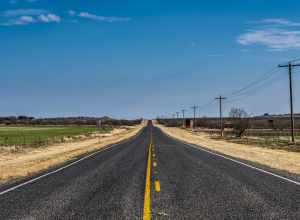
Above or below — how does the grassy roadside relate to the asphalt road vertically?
below

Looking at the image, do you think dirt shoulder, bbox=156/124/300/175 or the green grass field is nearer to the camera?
dirt shoulder, bbox=156/124/300/175

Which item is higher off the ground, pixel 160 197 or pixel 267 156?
pixel 160 197

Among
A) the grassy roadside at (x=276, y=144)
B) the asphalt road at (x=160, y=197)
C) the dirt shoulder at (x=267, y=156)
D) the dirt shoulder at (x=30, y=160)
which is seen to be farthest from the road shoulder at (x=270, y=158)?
the dirt shoulder at (x=30, y=160)

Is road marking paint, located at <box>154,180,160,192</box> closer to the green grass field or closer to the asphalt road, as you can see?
the asphalt road

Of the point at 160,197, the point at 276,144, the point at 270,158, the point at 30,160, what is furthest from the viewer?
the point at 276,144

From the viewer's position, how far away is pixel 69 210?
26.8ft

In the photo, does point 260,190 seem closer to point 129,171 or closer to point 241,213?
point 241,213

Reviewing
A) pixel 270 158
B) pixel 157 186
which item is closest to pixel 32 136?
pixel 270 158

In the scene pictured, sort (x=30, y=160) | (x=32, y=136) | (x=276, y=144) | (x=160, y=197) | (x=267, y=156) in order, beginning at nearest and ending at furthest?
(x=160, y=197) < (x=30, y=160) < (x=267, y=156) < (x=276, y=144) < (x=32, y=136)

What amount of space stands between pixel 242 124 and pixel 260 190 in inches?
2028

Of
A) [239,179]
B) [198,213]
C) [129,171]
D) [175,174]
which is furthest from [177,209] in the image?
[129,171]

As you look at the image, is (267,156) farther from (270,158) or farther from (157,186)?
(157,186)

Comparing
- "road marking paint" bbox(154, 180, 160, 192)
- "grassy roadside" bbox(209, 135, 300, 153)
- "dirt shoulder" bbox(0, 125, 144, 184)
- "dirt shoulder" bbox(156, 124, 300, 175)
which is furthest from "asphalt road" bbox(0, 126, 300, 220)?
"grassy roadside" bbox(209, 135, 300, 153)

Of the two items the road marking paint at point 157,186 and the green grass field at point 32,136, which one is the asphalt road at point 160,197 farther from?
the green grass field at point 32,136
